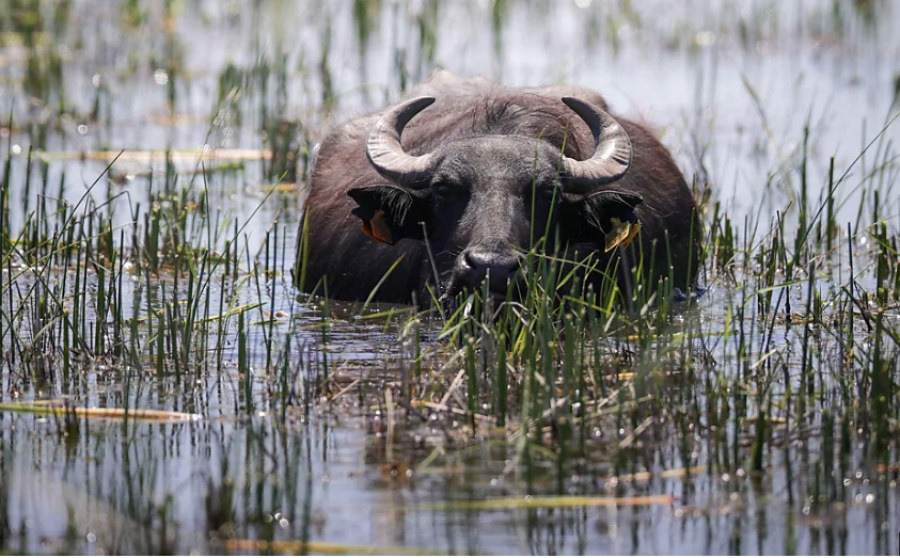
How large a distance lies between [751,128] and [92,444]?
8080 mm

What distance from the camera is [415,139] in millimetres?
7352

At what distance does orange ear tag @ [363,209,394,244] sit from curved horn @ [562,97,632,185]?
90cm

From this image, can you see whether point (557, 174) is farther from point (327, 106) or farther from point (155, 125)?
point (155, 125)

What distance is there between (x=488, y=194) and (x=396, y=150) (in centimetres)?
71

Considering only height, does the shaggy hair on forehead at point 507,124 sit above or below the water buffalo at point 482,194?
above

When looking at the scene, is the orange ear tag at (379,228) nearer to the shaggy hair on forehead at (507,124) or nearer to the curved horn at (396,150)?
the curved horn at (396,150)

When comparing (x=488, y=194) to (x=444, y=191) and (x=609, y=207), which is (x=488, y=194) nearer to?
(x=444, y=191)

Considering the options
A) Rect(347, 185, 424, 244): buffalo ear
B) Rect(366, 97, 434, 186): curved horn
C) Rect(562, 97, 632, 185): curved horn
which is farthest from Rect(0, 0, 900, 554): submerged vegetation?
Rect(366, 97, 434, 186): curved horn

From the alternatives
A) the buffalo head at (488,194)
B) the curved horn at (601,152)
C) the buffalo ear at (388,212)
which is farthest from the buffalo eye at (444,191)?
the curved horn at (601,152)

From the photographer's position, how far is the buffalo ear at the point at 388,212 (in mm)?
6594

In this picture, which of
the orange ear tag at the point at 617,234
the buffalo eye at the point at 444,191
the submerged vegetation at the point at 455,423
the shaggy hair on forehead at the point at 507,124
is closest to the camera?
the submerged vegetation at the point at 455,423

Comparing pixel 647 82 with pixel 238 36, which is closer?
A: pixel 647 82

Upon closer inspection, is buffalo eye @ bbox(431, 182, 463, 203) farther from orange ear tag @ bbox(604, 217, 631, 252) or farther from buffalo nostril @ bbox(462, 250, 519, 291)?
orange ear tag @ bbox(604, 217, 631, 252)

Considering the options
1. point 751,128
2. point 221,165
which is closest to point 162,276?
point 221,165
